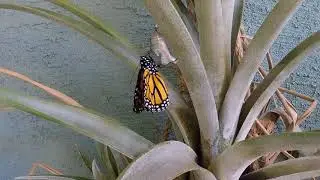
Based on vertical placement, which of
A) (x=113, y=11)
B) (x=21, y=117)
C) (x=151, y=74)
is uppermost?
(x=113, y=11)

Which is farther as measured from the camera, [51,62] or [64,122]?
[51,62]

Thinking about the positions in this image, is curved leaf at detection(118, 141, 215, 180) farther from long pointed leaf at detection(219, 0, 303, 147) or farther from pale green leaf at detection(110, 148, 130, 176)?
pale green leaf at detection(110, 148, 130, 176)

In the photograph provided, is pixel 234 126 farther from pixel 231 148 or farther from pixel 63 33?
pixel 63 33

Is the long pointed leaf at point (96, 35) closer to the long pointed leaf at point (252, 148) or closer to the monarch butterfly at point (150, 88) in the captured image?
the monarch butterfly at point (150, 88)

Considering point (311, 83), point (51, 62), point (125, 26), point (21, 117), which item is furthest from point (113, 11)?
point (311, 83)

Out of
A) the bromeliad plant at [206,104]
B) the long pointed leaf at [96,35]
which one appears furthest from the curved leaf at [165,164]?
the long pointed leaf at [96,35]

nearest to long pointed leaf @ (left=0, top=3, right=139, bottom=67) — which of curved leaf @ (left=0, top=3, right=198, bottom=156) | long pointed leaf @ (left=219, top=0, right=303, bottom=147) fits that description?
curved leaf @ (left=0, top=3, right=198, bottom=156)
